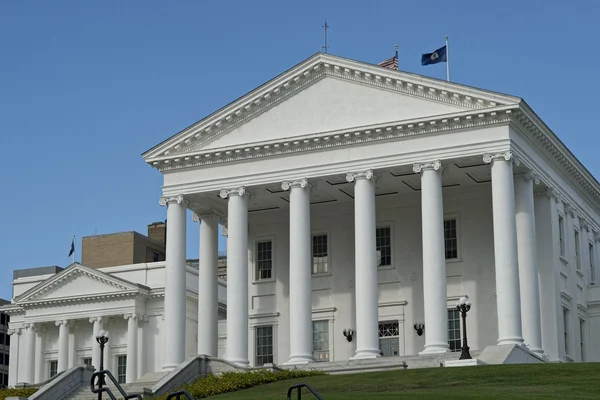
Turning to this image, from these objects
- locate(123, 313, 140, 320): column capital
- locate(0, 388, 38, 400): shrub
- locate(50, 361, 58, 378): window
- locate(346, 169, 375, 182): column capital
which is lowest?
locate(0, 388, 38, 400): shrub

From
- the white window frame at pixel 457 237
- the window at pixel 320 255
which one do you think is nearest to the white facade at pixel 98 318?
the window at pixel 320 255

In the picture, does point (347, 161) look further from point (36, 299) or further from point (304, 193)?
point (36, 299)

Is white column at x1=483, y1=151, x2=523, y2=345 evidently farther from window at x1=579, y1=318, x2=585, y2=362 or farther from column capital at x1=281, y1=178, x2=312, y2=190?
window at x1=579, y1=318, x2=585, y2=362

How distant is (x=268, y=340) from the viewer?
61.2 meters

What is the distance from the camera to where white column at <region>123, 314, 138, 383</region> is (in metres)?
72.7

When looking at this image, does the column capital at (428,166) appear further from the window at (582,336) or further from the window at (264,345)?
the window at (264,345)

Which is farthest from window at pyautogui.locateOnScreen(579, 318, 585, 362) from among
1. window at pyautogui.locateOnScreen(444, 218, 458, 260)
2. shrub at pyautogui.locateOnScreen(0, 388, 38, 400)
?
shrub at pyautogui.locateOnScreen(0, 388, 38, 400)

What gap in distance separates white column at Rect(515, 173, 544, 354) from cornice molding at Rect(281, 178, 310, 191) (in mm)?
9830

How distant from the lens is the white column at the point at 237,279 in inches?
2133

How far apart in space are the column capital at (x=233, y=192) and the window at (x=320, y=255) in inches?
258

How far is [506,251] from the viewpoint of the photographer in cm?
4938

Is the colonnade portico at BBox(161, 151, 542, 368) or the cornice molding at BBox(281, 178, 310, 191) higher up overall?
the cornice molding at BBox(281, 178, 310, 191)

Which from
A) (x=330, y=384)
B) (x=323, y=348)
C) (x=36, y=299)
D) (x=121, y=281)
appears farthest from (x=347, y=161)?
(x=36, y=299)

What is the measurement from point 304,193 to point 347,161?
267 cm
